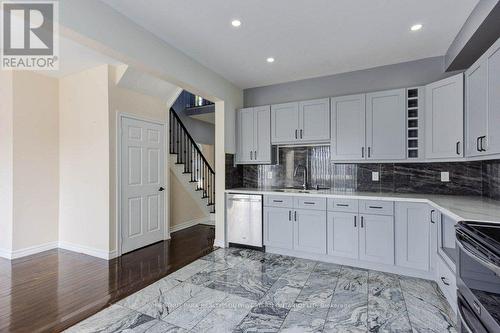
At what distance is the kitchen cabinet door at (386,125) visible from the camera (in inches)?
130

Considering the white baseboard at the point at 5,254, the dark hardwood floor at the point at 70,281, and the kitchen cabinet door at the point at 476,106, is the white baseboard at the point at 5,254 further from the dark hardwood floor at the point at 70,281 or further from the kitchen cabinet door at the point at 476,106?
the kitchen cabinet door at the point at 476,106

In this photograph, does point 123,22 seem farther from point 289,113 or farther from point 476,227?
point 476,227

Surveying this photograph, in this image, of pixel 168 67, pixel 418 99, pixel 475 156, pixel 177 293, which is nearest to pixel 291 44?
pixel 168 67

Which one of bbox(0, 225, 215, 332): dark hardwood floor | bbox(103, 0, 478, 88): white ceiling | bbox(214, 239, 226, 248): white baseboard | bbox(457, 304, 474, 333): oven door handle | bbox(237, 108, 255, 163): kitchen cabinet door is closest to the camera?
bbox(457, 304, 474, 333): oven door handle

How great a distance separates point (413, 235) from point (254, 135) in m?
2.66

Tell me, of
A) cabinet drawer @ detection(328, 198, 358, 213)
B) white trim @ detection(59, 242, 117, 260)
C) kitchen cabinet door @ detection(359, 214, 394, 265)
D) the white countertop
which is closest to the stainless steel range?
the white countertop

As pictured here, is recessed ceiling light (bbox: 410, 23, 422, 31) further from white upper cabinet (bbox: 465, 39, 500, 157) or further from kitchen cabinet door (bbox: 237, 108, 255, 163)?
kitchen cabinet door (bbox: 237, 108, 255, 163)

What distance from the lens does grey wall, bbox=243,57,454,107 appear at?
3.40 metres

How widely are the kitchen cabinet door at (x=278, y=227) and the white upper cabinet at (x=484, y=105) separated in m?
2.23

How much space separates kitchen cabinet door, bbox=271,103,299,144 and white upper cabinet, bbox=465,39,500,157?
6.75 ft

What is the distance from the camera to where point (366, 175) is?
378 centimetres

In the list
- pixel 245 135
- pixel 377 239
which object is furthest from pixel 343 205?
pixel 245 135

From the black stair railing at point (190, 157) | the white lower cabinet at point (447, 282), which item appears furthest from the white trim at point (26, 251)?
the white lower cabinet at point (447, 282)

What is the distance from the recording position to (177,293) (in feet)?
8.54
